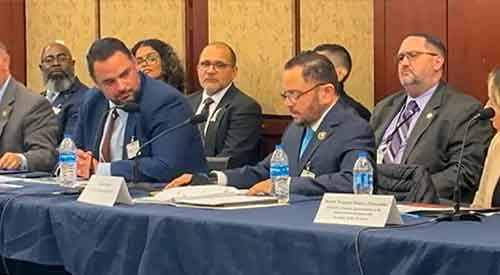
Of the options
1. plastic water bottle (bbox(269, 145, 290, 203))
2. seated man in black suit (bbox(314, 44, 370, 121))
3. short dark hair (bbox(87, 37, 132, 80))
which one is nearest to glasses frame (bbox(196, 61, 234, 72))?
seated man in black suit (bbox(314, 44, 370, 121))

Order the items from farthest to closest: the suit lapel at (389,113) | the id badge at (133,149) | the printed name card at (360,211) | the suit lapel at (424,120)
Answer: the suit lapel at (389,113) < the suit lapel at (424,120) < the id badge at (133,149) < the printed name card at (360,211)

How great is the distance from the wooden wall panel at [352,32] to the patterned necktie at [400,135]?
884 mm

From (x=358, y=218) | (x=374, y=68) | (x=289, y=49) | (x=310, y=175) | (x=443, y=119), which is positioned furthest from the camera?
(x=289, y=49)

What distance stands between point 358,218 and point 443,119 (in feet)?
7.48

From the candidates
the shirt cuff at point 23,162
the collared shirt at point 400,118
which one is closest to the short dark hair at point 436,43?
the collared shirt at point 400,118

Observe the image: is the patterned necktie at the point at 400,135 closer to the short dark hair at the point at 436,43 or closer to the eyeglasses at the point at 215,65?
the short dark hair at the point at 436,43

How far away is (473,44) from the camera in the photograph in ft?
18.7

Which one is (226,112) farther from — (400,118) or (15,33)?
(15,33)

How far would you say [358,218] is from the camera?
297 centimetres

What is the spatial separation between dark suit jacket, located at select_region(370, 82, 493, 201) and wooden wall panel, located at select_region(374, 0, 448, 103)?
72 centimetres

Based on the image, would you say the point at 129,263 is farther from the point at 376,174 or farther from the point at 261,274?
the point at 376,174

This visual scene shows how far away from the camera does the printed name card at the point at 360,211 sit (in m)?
2.92

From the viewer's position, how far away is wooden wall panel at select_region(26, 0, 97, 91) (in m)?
8.25

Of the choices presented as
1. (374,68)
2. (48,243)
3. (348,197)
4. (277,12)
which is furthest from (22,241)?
(277,12)
